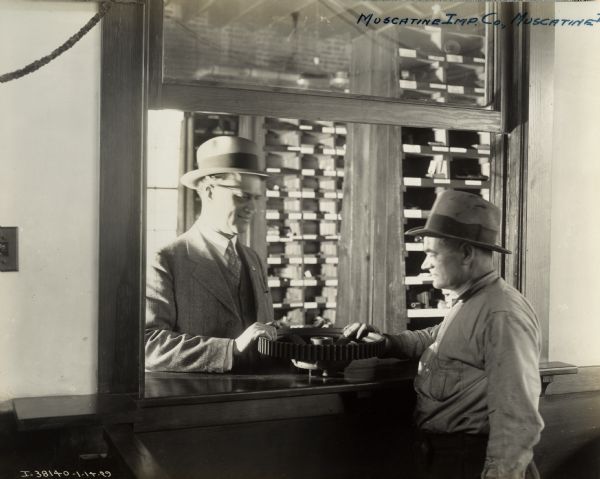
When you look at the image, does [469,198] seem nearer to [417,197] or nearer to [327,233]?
[417,197]

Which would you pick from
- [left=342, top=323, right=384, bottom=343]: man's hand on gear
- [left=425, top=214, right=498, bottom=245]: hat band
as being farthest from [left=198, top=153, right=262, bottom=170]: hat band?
[left=425, top=214, right=498, bottom=245]: hat band

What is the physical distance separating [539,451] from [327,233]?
313cm

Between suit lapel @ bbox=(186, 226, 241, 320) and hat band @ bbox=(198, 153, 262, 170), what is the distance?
37 cm

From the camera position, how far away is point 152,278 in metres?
3.03

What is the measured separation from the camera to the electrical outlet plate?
78.9 inches

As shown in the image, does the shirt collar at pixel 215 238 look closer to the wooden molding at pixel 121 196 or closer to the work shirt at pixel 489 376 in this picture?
the wooden molding at pixel 121 196

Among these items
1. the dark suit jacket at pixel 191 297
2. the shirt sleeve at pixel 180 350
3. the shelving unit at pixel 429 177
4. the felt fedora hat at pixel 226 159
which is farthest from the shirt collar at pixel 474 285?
the shelving unit at pixel 429 177

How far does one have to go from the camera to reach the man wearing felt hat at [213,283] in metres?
2.58

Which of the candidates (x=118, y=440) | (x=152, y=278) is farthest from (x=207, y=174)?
(x=118, y=440)

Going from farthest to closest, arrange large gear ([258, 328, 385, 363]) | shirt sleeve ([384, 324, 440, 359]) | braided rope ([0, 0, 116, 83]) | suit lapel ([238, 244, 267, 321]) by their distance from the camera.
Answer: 1. suit lapel ([238, 244, 267, 321])
2. shirt sleeve ([384, 324, 440, 359])
3. large gear ([258, 328, 385, 363])
4. braided rope ([0, 0, 116, 83])

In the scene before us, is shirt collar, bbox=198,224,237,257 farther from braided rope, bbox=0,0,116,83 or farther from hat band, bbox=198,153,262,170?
braided rope, bbox=0,0,116,83

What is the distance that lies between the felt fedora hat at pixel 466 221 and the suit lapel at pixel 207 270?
1.13m

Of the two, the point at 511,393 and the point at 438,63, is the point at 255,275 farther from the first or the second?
the point at 438,63

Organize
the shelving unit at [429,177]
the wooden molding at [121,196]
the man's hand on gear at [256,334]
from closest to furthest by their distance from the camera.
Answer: the wooden molding at [121,196] < the man's hand on gear at [256,334] < the shelving unit at [429,177]
